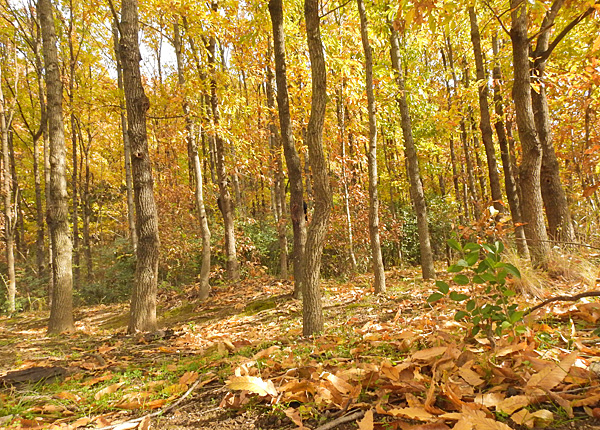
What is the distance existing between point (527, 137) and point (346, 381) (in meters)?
4.69

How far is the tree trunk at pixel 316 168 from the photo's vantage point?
366cm

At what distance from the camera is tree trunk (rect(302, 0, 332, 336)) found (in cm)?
366

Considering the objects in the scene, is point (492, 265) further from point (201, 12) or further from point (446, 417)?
point (201, 12)

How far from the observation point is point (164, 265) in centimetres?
1194

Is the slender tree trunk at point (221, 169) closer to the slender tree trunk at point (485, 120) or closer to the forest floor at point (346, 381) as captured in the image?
the forest floor at point (346, 381)

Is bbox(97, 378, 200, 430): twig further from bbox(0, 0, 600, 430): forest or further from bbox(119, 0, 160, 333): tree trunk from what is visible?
bbox(119, 0, 160, 333): tree trunk

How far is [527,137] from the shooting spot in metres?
4.90

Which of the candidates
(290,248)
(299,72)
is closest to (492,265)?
(299,72)

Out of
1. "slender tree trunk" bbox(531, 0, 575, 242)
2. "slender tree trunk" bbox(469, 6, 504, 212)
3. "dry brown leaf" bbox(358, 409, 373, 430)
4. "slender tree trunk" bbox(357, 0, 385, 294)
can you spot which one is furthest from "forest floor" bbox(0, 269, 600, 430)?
"slender tree trunk" bbox(469, 6, 504, 212)

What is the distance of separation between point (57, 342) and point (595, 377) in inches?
274

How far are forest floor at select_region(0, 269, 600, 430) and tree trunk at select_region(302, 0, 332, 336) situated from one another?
0.54 metres

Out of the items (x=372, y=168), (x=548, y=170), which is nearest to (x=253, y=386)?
(x=372, y=168)

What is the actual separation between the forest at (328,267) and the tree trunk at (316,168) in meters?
0.02

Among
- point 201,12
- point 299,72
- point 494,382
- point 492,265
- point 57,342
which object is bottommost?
point 57,342
